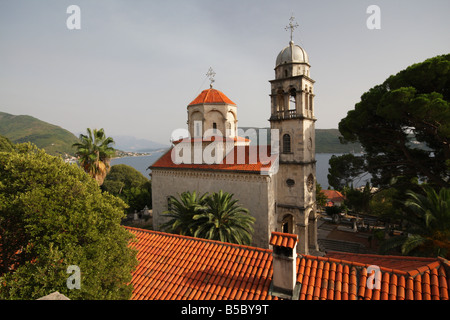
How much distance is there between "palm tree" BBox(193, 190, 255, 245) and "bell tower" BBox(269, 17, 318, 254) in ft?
18.1

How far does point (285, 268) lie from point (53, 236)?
648 cm

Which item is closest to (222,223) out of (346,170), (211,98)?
(346,170)

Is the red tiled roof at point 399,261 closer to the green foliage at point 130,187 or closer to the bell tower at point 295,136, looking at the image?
the bell tower at point 295,136

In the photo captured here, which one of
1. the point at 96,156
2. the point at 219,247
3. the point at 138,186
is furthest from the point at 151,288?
the point at 138,186

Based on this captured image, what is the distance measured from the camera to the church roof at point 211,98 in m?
20.4

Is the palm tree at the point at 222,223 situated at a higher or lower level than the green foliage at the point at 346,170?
lower

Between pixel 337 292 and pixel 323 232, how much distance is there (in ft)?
65.9

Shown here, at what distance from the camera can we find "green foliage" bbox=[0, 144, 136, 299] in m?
5.36

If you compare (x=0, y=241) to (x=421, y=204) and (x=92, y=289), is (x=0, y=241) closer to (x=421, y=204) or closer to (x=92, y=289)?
(x=92, y=289)

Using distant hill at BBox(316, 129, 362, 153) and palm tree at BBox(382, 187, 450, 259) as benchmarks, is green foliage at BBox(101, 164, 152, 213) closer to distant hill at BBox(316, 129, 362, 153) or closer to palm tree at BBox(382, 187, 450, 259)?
palm tree at BBox(382, 187, 450, 259)

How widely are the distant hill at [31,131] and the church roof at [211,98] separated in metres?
119

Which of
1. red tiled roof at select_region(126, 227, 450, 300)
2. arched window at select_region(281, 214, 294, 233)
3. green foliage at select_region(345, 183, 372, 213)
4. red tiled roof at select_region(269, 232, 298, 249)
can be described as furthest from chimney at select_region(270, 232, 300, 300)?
green foliage at select_region(345, 183, 372, 213)

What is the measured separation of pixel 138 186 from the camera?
3375 cm

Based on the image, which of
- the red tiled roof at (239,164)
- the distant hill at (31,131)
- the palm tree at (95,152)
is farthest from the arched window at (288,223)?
the distant hill at (31,131)
